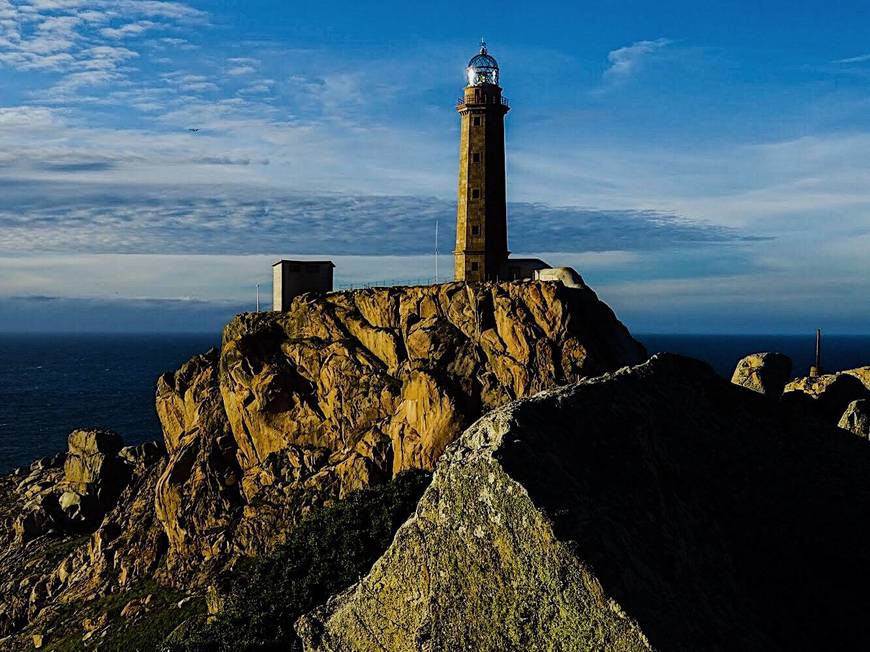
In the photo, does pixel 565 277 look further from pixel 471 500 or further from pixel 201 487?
pixel 471 500

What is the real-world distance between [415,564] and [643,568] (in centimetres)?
409

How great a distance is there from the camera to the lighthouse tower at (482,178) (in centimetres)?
6356

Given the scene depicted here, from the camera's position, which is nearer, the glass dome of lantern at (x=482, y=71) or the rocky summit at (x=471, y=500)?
the rocky summit at (x=471, y=500)

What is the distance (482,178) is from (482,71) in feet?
30.0

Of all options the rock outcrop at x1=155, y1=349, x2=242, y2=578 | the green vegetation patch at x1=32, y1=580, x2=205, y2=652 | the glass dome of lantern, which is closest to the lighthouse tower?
the glass dome of lantern

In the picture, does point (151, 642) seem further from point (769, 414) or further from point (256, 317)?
point (769, 414)

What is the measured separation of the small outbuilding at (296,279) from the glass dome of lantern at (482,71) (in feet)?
65.9

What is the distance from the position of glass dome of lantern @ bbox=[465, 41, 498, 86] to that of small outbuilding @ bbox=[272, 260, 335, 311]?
65.9ft

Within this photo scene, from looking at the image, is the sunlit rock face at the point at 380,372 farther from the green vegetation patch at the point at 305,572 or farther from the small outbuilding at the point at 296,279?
the green vegetation patch at the point at 305,572

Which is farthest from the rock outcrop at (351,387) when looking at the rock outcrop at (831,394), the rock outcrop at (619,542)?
the rock outcrop at (619,542)

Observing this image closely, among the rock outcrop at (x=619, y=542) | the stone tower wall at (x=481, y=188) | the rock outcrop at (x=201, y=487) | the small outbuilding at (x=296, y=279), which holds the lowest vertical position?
the rock outcrop at (x=201, y=487)

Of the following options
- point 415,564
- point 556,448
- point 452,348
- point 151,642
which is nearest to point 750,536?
point 556,448

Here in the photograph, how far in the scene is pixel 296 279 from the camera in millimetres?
64562

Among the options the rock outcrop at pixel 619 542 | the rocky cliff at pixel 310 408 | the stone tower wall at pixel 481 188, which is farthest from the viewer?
the stone tower wall at pixel 481 188
